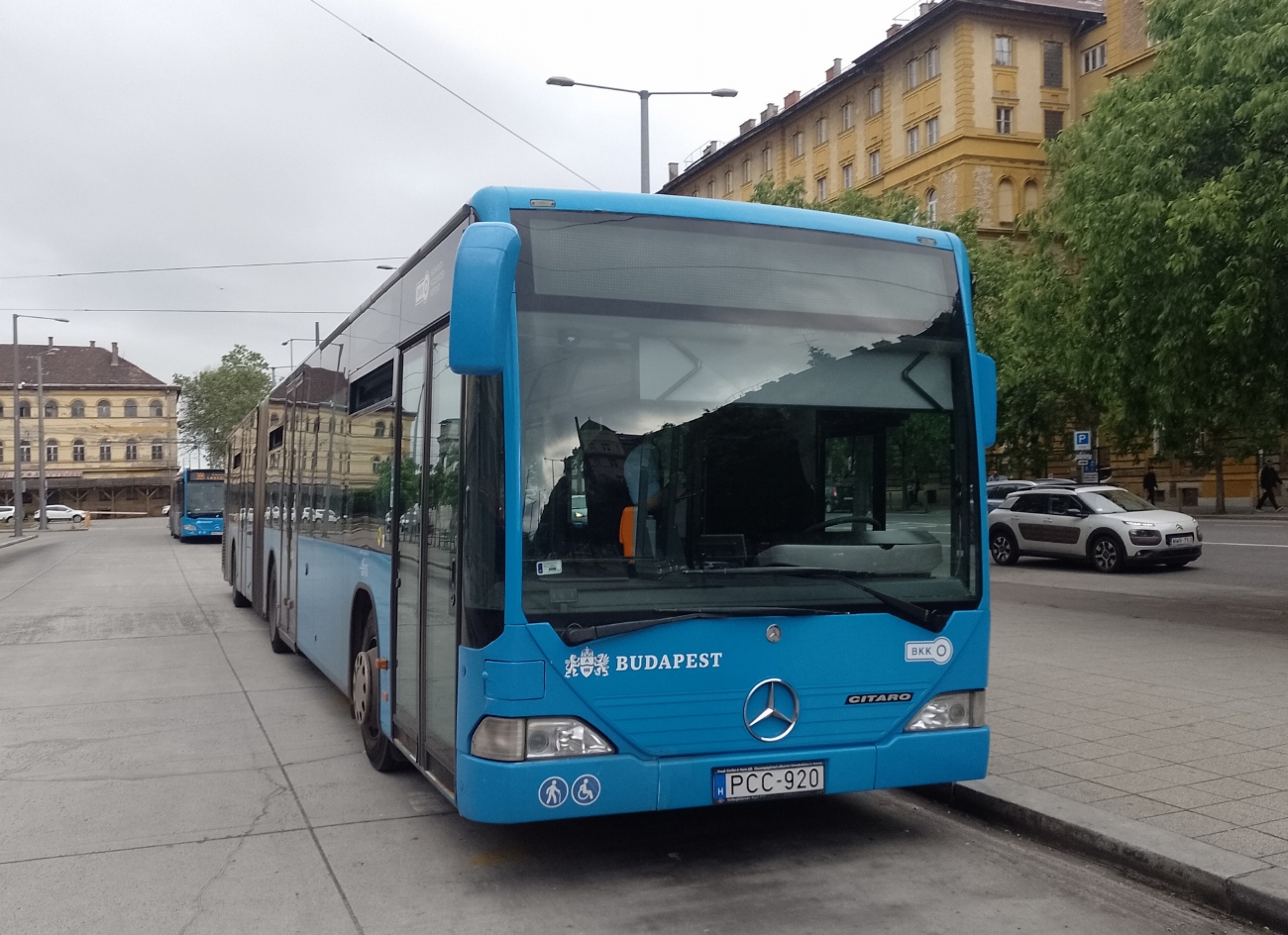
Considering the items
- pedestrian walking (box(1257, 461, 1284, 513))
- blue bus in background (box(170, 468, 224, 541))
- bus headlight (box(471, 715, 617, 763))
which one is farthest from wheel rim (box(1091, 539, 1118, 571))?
blue bus in background (box(170, 468, 224, 541))

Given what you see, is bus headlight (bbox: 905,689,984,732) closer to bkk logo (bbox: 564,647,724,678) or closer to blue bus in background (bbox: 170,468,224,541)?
bkk logo (bbox: 564,647,724,678)

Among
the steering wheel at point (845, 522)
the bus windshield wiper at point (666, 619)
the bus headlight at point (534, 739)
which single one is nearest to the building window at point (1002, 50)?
the steering wheel at point (845, 522)

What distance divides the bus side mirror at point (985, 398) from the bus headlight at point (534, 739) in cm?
231

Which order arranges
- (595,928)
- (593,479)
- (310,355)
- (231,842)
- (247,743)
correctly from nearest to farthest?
1. (595,928)
2. (593,479)
3. (231,842)
4. (247,743)
5. (310,355)

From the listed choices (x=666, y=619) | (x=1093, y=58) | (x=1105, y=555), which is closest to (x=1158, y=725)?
(x=666, y=619)

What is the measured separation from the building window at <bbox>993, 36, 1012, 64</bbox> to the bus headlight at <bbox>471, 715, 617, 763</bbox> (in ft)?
180

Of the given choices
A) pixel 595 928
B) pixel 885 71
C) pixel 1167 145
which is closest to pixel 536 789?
pixel 595 928

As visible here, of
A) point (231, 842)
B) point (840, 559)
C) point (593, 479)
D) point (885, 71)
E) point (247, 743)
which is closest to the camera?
point (593, 479)

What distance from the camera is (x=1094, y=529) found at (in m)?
22.8

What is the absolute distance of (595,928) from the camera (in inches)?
183

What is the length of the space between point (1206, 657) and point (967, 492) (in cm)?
651

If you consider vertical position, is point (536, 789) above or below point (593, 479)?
below

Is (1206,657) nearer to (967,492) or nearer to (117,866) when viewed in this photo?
(967,492)

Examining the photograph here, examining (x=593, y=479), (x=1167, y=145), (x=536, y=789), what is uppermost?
(x=1167, y=145)
